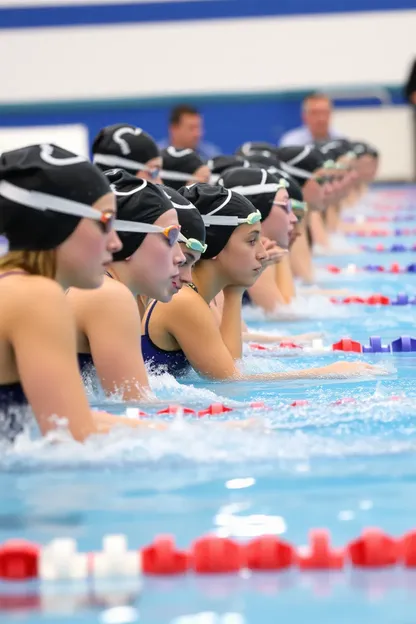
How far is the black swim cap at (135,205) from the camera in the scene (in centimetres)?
464

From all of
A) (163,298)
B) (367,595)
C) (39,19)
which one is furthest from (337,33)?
(367,595)

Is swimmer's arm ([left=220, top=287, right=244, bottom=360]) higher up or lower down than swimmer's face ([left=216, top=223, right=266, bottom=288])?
lower down

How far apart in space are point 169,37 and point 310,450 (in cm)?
2183

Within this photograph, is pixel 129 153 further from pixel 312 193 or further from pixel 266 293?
pixel 312 193

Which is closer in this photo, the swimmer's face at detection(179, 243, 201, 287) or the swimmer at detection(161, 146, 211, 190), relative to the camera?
the swimmer's face at detection(179, 243, 201, 287)

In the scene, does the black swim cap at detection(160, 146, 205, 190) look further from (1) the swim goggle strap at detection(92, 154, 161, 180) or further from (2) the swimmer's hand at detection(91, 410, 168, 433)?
(2) the swimmer's hand at detection(91, 410, 168, 433)

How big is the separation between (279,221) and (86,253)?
10.9 ft

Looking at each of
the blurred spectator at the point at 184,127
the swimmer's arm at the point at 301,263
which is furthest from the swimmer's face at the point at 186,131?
the swimmer's arm at the point at 301,263

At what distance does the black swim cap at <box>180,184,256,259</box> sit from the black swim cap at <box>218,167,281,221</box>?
1048 mm

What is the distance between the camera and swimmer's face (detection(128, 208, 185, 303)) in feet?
15.0

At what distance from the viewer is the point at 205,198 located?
5.70 m

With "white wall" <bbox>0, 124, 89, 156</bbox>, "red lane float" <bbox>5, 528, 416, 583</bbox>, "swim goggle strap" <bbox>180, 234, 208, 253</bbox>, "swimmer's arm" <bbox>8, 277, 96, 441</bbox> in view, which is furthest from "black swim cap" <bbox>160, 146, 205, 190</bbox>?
"white wall" <bbox>0, 124, 89, 156</bbox>

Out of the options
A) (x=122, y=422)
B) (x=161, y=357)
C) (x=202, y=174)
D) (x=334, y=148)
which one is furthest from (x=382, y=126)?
(x=122, y=422)

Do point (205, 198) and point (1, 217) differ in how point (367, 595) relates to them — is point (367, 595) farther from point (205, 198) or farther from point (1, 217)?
point (205, 198)
